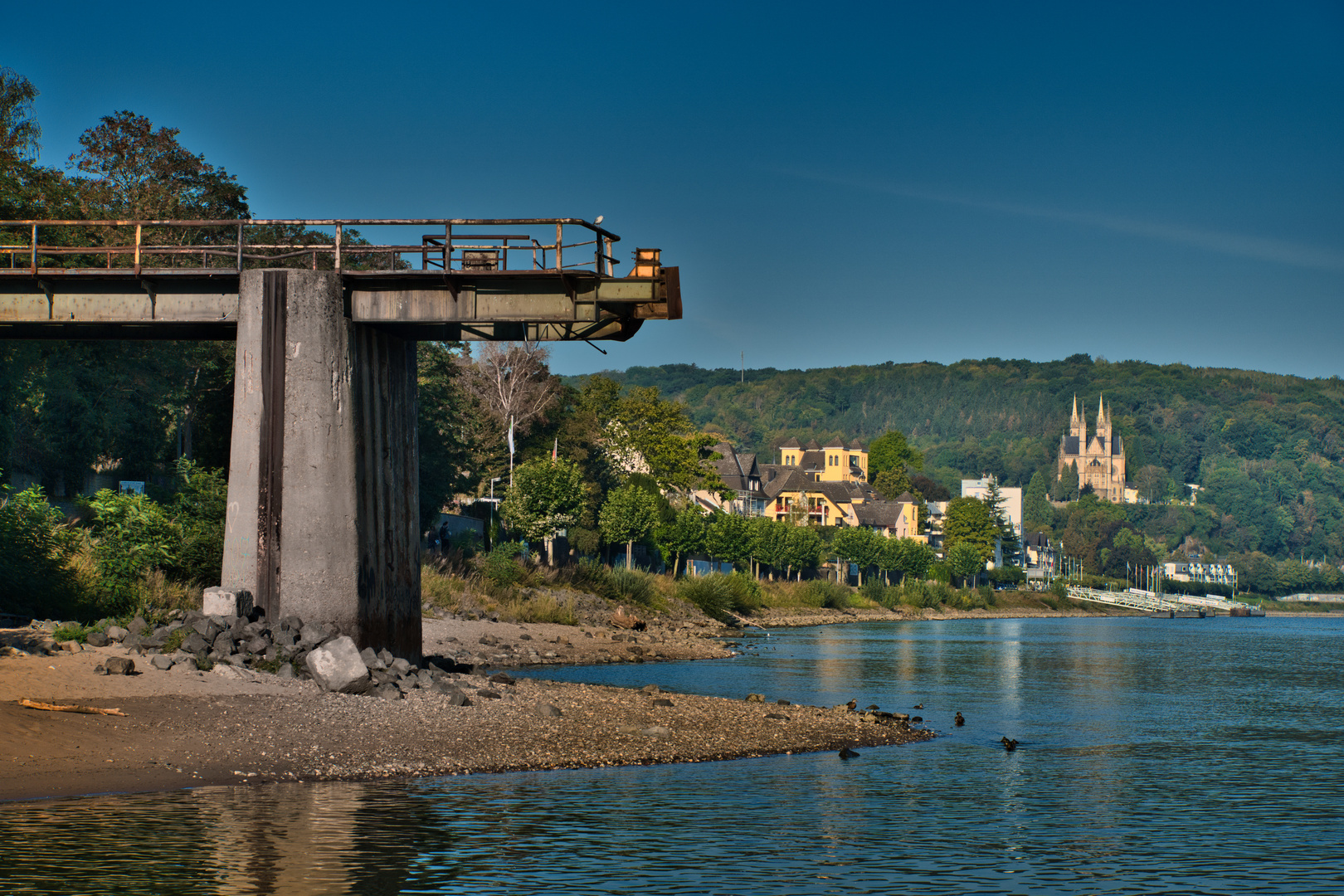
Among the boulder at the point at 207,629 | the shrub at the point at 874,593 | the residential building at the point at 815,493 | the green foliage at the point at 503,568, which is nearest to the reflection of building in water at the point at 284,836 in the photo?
the boulder at the point at 207,629

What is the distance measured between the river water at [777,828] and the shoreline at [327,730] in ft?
2.27

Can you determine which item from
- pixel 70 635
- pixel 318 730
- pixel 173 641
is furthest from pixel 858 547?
pixel 318 730

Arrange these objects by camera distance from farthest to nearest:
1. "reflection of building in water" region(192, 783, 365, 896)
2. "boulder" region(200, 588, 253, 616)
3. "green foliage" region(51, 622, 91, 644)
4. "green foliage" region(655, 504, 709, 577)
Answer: "green foliage" region(655, 504, 709, 577) < "boulder" region(200, 588, 253, 616) < "green foliage" region(51, 622, 91, 644) < "reflection of building in water" region(192, 783, 365, 896)

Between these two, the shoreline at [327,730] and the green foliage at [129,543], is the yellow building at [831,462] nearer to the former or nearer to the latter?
the green foliage at [129,543]

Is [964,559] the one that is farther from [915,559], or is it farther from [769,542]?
[769,542]

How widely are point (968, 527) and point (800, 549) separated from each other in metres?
65.0

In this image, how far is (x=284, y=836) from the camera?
15.1 m

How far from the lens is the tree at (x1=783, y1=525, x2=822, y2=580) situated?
347ft

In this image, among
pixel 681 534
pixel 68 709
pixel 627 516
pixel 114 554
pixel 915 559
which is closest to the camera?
pixel 68 709

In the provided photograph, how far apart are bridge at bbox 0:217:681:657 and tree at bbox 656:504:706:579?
58.9m

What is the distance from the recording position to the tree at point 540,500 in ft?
215

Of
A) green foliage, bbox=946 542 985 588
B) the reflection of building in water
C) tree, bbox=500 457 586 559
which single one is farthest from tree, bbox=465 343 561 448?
green foliage, bbox=946 542 985 588

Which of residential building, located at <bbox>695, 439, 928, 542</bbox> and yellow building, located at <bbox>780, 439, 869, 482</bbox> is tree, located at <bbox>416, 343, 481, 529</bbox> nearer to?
residential building, located at <bbox>695, 439, 928, 542</bbox>

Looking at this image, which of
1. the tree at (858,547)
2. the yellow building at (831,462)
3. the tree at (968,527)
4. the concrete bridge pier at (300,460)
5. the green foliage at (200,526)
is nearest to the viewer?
the concrete bridge pier at (300,460)
